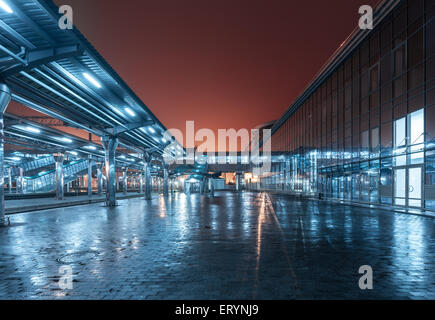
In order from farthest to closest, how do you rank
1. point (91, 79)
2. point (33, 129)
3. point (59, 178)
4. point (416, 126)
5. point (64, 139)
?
point (59, 178) < point (64, 139) < point (33, 129) < point (416, 126) < point (91, 79)

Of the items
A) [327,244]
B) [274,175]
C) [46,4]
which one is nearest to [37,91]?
[46,4]

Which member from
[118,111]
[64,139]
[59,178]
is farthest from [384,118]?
[59,178]

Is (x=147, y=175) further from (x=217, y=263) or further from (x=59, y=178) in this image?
(x=217, y=263)

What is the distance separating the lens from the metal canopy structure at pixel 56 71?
32.1ft

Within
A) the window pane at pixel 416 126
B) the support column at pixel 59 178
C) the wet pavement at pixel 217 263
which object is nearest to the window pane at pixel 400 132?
the window pane at pixel 416 126

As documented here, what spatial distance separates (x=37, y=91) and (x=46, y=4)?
7.77m

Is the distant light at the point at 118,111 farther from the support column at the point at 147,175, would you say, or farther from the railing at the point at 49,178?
the railing at the point at 49,178

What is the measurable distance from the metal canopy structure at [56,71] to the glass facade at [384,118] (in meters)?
18.6

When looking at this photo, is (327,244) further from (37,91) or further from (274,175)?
(274,175)

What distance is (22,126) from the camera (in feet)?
76.3

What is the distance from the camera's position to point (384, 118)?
22.0m

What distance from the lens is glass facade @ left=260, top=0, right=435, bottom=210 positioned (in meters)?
17.7

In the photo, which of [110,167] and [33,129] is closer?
[33,129]

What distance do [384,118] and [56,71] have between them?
2263 centimetres
